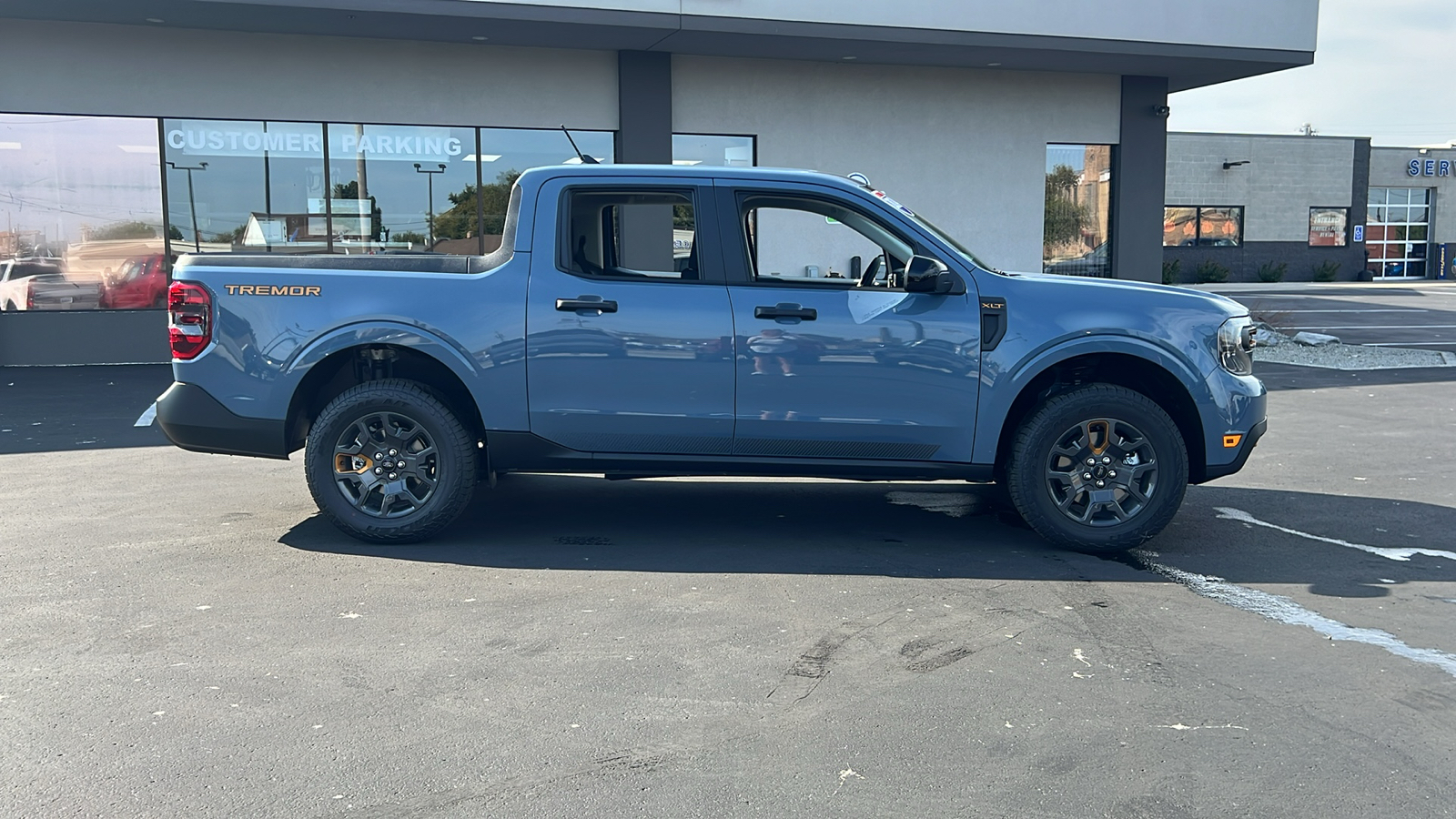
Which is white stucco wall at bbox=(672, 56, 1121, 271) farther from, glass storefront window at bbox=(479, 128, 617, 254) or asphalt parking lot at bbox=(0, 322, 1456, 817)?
asphalt parking lot at bbox=(0, 322, 1456, 817)

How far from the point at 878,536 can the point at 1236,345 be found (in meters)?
2.18

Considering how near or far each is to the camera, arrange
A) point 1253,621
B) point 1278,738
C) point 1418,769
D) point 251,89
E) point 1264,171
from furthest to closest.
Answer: point 1264,171, point 251,89, point 1253,621, point 1278,738, point 1418,769

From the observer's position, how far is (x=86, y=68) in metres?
14.6

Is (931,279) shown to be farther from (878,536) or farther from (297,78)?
(297,78)

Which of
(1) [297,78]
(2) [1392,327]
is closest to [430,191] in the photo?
(1) [297,78]

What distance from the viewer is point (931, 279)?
6156 mm

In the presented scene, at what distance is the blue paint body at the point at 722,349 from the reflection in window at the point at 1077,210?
1225 cm

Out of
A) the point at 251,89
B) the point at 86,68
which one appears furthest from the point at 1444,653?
the point at 86,68

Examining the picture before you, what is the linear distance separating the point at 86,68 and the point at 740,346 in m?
12.2

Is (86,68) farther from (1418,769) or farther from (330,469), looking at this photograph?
(1418,769)

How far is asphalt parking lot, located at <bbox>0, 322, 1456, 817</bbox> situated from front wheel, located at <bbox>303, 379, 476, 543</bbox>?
0.67ft

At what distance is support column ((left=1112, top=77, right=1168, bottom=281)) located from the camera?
18.1 m

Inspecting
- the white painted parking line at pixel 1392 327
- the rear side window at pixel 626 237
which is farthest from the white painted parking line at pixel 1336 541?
the white painted parking line at pixel 1392 327

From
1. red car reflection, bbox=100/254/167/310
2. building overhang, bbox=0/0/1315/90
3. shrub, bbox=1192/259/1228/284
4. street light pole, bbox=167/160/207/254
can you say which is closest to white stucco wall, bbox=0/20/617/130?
building overhang, bbox=0/0/1315/90
